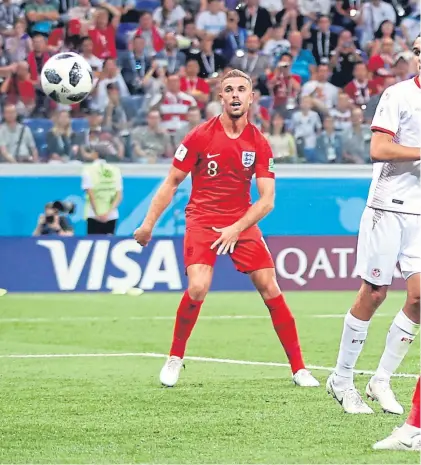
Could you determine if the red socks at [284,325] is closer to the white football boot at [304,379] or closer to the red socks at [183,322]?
the white football boot at [304,379]

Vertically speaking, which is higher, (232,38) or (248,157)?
(248,157)

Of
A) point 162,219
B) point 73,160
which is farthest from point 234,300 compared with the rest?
point 73,160

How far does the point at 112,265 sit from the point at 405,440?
11.4 meters

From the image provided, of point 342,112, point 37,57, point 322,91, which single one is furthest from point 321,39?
point 37,57

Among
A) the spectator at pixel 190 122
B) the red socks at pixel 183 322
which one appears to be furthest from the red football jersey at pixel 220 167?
the spectator at pixel 190 122

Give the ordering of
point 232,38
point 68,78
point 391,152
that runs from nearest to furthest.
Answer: point 391,152 < point 68,78 < point 232,38

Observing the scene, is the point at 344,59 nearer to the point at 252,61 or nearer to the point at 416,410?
the point at 252,61

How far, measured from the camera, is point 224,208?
8.93 m

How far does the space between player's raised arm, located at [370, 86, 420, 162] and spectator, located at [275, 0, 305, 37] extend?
15.1 metres

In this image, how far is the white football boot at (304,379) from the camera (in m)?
8.55

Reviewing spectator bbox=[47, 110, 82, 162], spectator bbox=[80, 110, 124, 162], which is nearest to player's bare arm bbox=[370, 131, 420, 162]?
spectator bbox=[80, 110, 124, 162]

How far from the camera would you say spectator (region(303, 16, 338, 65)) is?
21906 millimetres

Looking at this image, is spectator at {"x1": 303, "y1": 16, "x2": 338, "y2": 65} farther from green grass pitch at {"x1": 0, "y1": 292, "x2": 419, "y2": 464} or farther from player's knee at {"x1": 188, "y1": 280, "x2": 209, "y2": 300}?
player's knee at {"x1": 188, "y1": 280, "x2": 209, "y2": 300}

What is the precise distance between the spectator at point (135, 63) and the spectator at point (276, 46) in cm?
227
